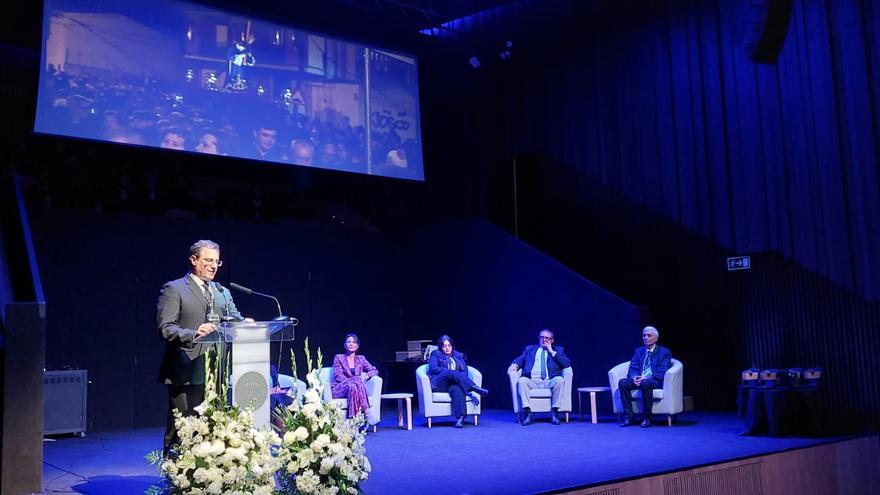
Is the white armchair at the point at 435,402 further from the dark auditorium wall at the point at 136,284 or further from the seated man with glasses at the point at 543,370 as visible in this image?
the dark auditorium wall at the point at 136,284

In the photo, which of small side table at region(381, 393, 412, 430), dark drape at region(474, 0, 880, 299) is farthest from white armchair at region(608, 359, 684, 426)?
small side table at region(381, 393, 412, 430)

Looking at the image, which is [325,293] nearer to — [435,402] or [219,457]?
[435,402]

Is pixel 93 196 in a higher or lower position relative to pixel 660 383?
higher

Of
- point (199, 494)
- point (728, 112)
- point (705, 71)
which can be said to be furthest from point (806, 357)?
point (199, 494)

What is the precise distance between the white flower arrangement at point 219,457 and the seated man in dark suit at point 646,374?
543 centimetres

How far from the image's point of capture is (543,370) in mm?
8617

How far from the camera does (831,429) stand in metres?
7.11

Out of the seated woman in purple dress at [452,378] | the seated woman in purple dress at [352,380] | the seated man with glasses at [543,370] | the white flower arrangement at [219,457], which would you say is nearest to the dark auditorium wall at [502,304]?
the seated man with glasses at [543,370]

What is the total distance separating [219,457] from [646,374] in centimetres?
581

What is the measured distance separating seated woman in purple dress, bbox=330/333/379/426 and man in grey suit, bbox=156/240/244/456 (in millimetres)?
3889

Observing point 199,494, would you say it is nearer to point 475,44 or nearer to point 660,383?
point 660,383

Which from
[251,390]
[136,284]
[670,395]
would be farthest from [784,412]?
[136,284]

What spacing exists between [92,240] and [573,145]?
19.2 ft

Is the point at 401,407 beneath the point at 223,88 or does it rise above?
beneath
